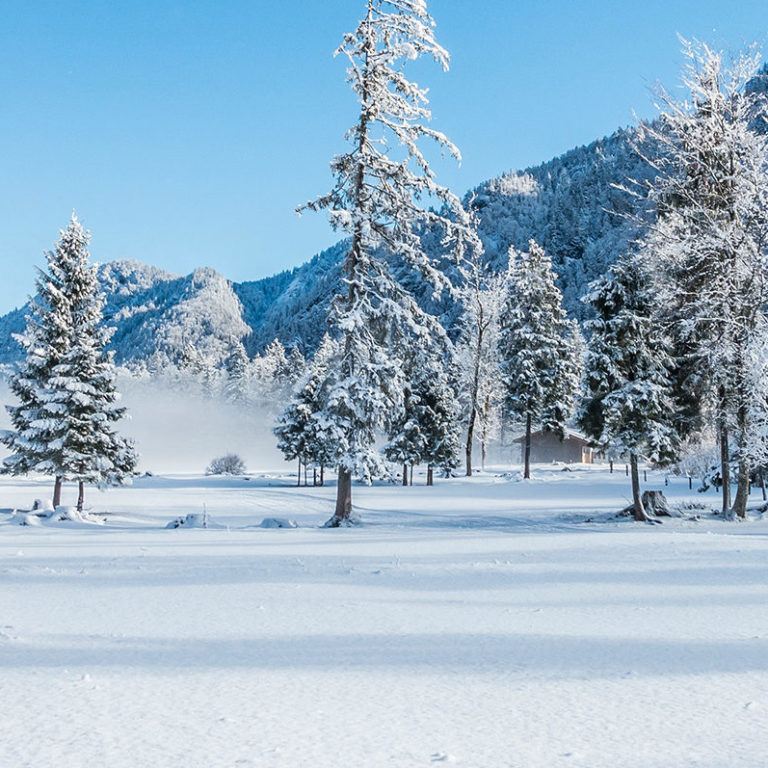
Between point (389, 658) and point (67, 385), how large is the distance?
87.2ft

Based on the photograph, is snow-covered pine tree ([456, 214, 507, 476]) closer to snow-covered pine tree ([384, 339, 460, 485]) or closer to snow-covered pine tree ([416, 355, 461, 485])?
snow-covered pine tree ([416, 355, 461, 485])

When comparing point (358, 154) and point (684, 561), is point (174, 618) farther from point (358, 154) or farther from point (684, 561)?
point (358, 154)

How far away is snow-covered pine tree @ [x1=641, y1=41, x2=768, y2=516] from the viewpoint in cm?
1925

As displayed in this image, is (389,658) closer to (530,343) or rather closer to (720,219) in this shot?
(720,219)

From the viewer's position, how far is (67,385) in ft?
90.4

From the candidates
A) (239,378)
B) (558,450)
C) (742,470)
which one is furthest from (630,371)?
(239,378)

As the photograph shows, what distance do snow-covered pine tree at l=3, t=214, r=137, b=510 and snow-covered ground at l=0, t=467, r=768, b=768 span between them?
1916cm

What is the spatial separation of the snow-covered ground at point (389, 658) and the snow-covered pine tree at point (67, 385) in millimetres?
19165

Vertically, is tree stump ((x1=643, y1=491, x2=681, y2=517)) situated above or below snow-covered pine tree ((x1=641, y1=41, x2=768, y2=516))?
below

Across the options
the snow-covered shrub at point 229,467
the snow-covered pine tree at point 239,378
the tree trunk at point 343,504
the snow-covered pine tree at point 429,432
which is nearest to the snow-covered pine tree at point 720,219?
the tree trunk at point 343,504

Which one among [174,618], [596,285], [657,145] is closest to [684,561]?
[174,618]

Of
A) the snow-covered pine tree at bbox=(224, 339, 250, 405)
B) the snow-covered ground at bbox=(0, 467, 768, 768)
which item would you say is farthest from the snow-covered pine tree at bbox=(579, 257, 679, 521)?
the snow-covered pine tree at bbox=(224, 339, 250, 405)

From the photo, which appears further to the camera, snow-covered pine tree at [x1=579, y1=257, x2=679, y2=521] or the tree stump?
the tree stump

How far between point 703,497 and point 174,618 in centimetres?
3341
